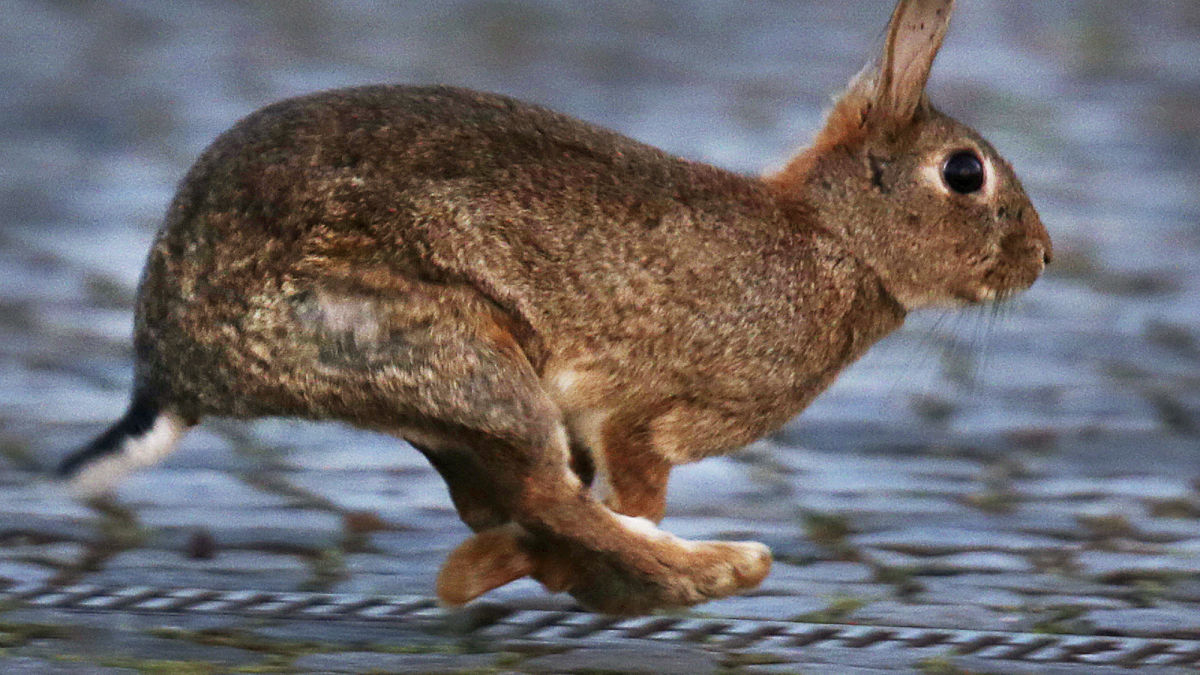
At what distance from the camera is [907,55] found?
5.05 metres

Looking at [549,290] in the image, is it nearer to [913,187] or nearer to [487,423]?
[487,423]

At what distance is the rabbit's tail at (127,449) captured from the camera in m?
4.54

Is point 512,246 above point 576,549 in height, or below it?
above

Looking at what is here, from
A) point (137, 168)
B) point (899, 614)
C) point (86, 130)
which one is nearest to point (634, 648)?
point (899, 614)

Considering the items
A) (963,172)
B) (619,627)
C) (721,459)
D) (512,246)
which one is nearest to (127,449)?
(512,246)

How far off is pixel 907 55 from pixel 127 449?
6.52 feet

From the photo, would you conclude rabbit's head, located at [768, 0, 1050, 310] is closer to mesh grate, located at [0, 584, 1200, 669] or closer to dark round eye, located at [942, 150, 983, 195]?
dark round eye, located at [942, 150, 983, 195]

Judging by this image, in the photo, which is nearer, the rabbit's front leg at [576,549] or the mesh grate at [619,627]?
the rabbit's front leg at [576,549]

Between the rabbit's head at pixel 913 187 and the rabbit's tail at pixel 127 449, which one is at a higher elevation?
the rabbit's head at pixel 913 187

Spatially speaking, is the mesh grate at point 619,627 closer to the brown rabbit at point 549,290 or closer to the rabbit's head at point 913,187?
the brown rabbit at point 549,290

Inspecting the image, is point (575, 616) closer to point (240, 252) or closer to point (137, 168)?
point (240, 252)

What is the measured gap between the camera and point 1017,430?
702 centimetres

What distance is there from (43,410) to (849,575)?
9.50ft

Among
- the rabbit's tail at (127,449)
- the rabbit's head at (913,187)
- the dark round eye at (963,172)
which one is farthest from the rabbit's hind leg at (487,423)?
the dark round eye at (963,172)
